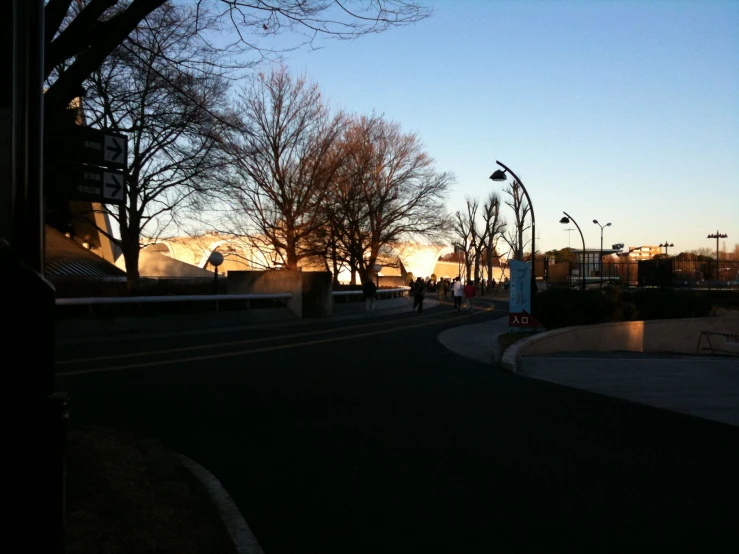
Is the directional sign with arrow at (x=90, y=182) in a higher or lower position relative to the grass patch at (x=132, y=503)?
higher

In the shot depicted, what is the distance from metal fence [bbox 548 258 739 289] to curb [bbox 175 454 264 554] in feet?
99.4

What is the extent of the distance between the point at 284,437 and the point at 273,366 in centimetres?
551

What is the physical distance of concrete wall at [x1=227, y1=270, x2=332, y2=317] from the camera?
27516 millimetres

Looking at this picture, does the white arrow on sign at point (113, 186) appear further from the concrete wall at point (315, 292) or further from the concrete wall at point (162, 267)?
the concrete wall at point (162, 267)

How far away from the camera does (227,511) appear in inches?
194

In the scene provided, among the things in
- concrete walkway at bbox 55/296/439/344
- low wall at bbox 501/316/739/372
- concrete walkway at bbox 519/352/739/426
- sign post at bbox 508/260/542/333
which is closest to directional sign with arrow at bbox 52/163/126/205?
concrete walkway at bbox 519/352/739/426

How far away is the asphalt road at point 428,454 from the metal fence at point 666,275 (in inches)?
910

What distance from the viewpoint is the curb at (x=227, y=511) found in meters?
4.38

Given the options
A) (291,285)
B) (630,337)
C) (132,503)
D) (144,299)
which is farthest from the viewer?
(291,285)

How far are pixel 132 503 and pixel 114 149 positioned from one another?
8.66ft

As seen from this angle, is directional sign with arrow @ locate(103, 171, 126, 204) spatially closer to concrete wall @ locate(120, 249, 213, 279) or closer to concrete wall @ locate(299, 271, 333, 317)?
concrete wall @ locate(299, 271, 333, 317)

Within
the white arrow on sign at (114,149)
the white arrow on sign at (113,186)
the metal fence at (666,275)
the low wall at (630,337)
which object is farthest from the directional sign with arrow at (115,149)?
the metal fence at (666,275)

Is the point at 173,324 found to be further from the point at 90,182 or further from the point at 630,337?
the point at 90,182

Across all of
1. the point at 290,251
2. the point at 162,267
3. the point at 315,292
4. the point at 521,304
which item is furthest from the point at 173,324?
the point at 162,267
